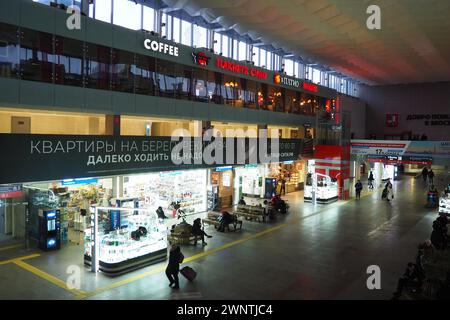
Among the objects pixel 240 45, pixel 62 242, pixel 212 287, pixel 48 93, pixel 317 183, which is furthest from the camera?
pixel 240 45

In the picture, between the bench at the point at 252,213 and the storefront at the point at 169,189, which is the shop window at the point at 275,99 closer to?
the storefront at the point at 169,189

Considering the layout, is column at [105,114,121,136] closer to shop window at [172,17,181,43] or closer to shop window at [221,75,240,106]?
shop window at [221,75,240,106]

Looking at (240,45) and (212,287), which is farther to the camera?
(240,45)

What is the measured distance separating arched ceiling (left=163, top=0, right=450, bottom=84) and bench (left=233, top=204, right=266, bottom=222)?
36.7 ft

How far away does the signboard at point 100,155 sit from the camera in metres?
12.2

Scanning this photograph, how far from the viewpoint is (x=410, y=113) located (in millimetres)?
49125

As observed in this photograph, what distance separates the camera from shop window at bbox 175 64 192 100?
20328 millimetres

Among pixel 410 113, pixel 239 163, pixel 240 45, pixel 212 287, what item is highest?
pixel 240 45

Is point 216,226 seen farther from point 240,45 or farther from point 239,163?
point 240,45

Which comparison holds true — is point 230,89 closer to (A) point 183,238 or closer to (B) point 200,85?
(B) point 200,85

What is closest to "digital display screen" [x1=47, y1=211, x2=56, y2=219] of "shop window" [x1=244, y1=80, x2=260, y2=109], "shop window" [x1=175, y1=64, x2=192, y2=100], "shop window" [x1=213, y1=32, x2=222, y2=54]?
"shop window" [x1=175, y1=64, x2=192, y2=100]

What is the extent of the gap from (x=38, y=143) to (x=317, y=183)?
19.9m
